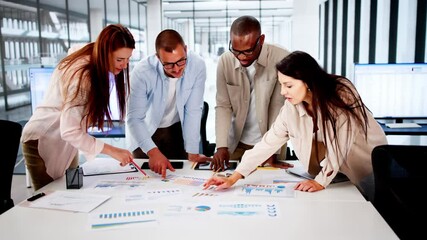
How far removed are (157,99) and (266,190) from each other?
37.5 inches

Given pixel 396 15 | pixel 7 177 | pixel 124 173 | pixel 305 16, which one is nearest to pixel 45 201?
pixel 7 177

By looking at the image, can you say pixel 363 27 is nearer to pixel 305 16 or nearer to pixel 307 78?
pixel 305 16

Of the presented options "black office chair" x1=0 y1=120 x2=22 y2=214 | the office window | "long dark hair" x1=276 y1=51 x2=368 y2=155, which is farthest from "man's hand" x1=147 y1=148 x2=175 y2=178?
the office window

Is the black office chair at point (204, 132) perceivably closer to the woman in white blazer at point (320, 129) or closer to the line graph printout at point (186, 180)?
the line graph printout at point (186, 180)

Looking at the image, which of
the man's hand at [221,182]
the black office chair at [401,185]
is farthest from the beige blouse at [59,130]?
the black office chair at [401,185]

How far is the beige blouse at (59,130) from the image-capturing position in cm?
185

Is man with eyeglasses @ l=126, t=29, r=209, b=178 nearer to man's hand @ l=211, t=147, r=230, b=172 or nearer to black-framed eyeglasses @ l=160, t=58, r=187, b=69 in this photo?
black-framed eyeglasses @ l=160, t=58, r=187, b=69

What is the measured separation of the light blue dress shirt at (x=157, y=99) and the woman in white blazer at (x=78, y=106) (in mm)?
218

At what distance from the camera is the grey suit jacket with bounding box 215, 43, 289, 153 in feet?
7.95

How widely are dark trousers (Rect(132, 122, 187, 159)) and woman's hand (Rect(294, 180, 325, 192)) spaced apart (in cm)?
107

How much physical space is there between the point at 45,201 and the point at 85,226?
1.17ft

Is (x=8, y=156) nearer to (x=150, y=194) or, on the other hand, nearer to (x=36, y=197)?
(x=36, y=197)

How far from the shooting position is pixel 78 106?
1.85 m

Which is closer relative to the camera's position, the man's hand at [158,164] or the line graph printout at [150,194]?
the line graph printout at [150,194]
